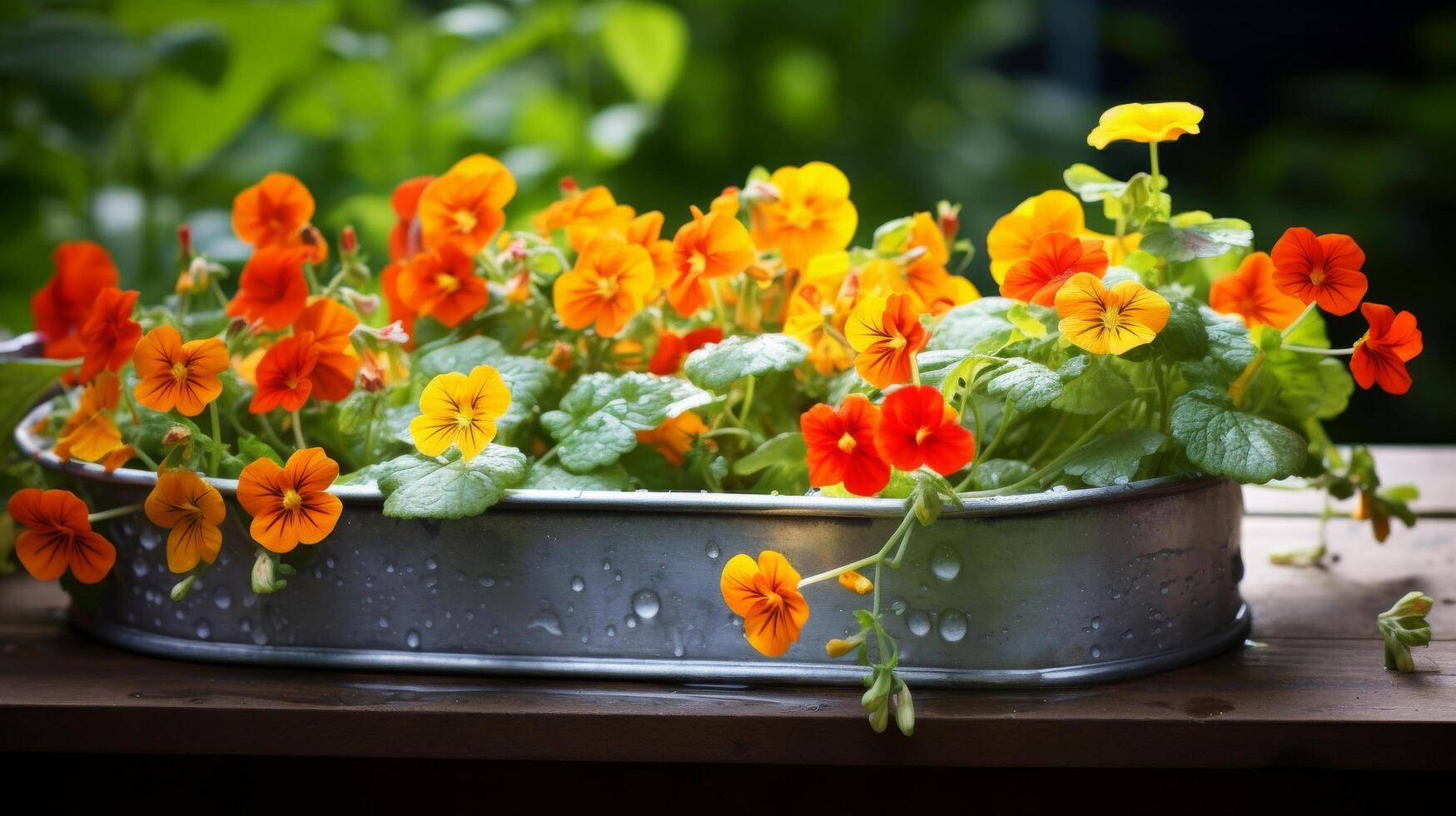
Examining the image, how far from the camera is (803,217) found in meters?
0.70

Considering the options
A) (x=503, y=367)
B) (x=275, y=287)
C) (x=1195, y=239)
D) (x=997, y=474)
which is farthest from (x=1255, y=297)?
(x=275, y=287)

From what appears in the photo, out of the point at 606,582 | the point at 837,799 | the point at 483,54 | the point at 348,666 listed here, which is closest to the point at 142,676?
the point at 348,666

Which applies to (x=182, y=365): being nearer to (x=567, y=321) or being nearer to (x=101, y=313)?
(x=101, y=313)

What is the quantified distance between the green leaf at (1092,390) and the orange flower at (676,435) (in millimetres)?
178

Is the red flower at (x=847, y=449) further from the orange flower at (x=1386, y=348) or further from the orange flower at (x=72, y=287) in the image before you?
the orange flower at (x=72, y=287)

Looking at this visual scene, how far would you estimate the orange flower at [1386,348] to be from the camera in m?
0.57

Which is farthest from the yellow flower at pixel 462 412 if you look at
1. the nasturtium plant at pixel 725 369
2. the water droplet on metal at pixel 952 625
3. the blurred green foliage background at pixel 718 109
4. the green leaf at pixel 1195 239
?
the blurred green foliage background at pixel 718 109

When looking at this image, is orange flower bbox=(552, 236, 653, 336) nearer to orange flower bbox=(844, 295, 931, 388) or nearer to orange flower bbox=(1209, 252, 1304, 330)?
orange flower bbox=(844, 295, 931, 388)

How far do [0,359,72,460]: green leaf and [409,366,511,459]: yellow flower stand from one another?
0.27 metres

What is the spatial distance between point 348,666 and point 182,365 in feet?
0.53

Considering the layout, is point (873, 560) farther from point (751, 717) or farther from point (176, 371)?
point (176, 371)

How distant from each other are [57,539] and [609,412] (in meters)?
0.27

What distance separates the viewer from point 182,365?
584 millimetres

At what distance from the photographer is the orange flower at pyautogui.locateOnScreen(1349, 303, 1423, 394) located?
22.3 inches
